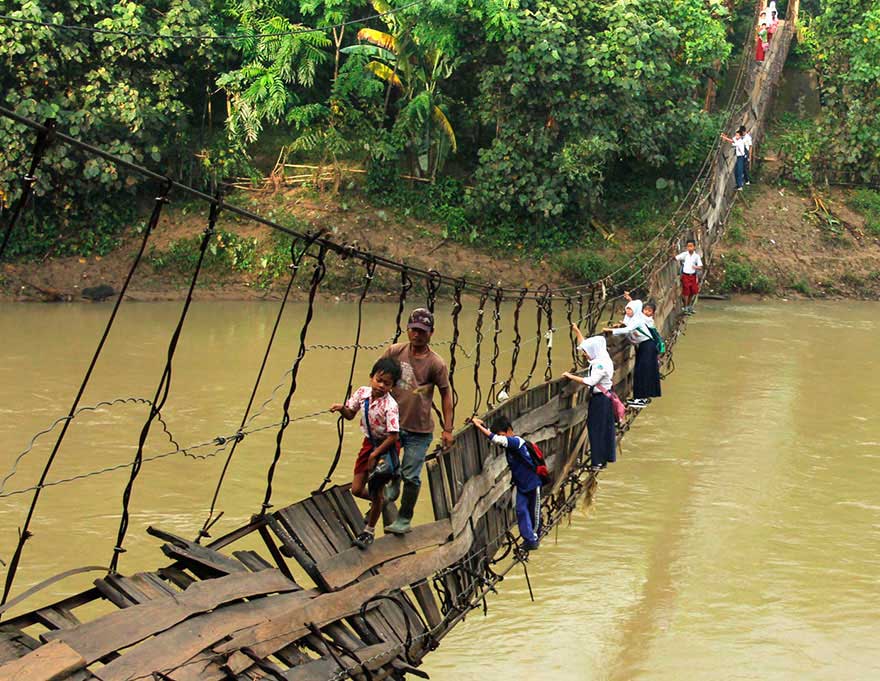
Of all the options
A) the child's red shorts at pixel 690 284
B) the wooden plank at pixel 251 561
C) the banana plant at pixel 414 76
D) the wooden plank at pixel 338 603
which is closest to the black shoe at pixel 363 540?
the wooden plank at pixel 338 603

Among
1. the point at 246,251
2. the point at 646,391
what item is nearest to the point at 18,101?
the point at 246,251

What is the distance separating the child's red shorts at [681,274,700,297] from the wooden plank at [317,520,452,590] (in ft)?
17.1

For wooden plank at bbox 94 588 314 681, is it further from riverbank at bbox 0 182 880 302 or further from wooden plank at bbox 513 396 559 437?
riverbank at bbox 0 182 880 302

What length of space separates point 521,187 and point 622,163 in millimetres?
2278

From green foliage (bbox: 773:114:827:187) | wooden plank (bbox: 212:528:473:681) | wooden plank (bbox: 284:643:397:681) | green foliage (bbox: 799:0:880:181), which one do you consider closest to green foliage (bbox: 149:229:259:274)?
green foliage (bbox: 773:114:827:187)

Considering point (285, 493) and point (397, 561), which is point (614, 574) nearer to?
point (285, 493)

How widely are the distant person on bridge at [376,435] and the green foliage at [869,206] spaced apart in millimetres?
13691

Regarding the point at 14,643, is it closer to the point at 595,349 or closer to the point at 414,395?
the point at 414,395

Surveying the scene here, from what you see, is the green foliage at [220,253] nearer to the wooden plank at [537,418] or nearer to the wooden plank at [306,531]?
the wooden plank at [537,418]

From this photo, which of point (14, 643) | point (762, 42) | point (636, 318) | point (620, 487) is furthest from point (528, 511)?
point (762, 42)

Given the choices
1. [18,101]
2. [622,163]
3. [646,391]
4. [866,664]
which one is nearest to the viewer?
[866,664]

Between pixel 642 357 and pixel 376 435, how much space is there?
3.45 meters

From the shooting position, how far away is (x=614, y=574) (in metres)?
6.93

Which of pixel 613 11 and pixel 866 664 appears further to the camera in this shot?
pixel 613 11
